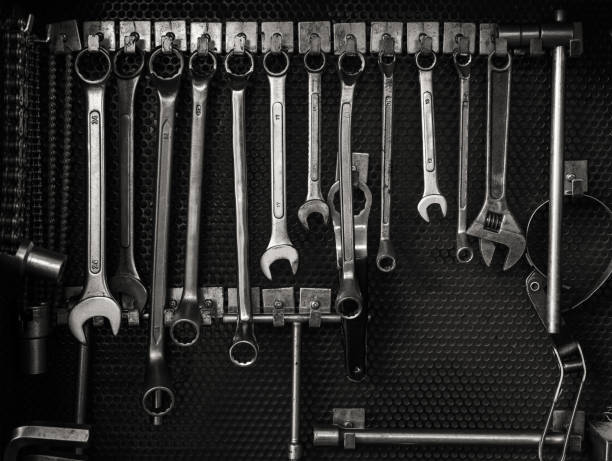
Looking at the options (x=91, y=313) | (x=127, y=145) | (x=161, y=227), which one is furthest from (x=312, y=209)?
(x=91, y=313)

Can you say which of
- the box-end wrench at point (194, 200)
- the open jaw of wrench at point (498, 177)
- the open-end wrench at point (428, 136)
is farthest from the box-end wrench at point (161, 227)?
the open jaw of wrench at point (498, 177)

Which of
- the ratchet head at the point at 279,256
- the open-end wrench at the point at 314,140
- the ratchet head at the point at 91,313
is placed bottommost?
the ratchet head at the point at 91,313

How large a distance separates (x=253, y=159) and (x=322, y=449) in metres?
0.70

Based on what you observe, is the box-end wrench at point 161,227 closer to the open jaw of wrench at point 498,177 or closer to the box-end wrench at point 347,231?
the box-end wrench at point 347,231

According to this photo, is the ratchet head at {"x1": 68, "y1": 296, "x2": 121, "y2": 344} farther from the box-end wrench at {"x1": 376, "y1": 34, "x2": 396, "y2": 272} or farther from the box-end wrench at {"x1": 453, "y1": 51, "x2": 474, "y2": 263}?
the box-end wrench at {"x1": 453, "y1": 51, "x2": 474, "y2": 263}

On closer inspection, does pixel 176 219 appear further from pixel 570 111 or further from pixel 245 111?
pixel 570 111

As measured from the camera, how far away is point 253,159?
174cm

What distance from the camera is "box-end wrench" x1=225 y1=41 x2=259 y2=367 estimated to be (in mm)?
1689

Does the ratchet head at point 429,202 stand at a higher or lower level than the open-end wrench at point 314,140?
lower

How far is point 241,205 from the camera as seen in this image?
1690 millimetres

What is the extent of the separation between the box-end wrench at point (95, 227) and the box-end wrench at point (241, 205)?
0.90 feet

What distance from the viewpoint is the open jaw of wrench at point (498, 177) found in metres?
1.71

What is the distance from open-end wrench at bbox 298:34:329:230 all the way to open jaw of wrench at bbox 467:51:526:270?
36cm

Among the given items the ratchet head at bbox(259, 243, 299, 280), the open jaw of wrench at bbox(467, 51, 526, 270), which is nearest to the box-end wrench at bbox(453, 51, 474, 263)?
the open jaw of wrench at bbox(467, 51, 526, 270)
